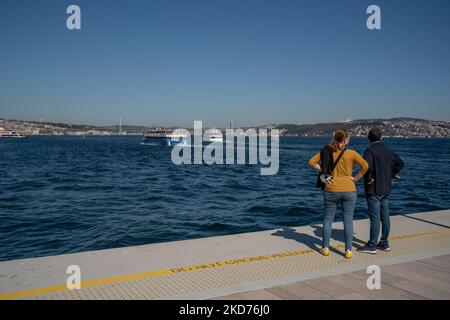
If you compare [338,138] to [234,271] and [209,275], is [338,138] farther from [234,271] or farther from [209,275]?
[209,275]

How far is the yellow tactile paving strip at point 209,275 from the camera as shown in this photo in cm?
427

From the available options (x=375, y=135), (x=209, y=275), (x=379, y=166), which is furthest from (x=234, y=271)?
(x=375, y=135)

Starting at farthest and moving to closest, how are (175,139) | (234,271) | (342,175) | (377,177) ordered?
1. (175,139)
2. (377,177)
3. (342,175)
4. (234,271)

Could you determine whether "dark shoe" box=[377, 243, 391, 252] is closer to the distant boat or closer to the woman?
the woman

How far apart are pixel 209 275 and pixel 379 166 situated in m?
3.17

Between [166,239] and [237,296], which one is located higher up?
[237,296]

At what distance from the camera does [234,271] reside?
16.5 feet

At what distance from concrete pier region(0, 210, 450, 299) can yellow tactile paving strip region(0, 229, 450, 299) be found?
0.01 metres

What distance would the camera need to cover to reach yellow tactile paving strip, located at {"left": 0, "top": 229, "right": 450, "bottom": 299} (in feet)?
14.0

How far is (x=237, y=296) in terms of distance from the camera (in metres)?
4.19

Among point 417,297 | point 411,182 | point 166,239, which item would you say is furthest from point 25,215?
point 411,182
